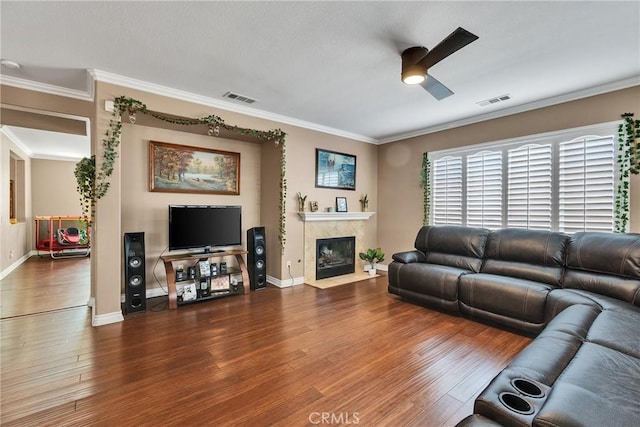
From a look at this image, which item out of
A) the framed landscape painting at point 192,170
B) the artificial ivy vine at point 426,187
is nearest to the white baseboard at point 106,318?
the framed landscape painting at point 192,170

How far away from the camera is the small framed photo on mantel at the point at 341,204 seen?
5.66 meters

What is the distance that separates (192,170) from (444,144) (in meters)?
4.32

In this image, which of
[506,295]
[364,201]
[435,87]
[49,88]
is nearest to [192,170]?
[49,88]

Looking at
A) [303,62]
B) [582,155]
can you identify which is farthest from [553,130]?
[303,62]

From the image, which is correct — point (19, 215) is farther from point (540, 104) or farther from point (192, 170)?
point (540, 104)

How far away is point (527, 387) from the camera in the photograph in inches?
52.1

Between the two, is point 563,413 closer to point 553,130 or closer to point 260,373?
point 260,373

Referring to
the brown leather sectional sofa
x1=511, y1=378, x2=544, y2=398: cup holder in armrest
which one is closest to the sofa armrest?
the brown leather sectional sofa

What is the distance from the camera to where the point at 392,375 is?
228 cm

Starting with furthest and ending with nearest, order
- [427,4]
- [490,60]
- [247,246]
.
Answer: [247,246], [490,60], [427,4]

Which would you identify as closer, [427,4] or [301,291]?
[427,4]

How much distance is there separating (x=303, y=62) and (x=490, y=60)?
189 cm

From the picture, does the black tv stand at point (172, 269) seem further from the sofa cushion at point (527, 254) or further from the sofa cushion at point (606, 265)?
the sofa cushion at point (606, 265)

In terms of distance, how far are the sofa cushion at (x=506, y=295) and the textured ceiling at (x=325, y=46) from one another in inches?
90.5
